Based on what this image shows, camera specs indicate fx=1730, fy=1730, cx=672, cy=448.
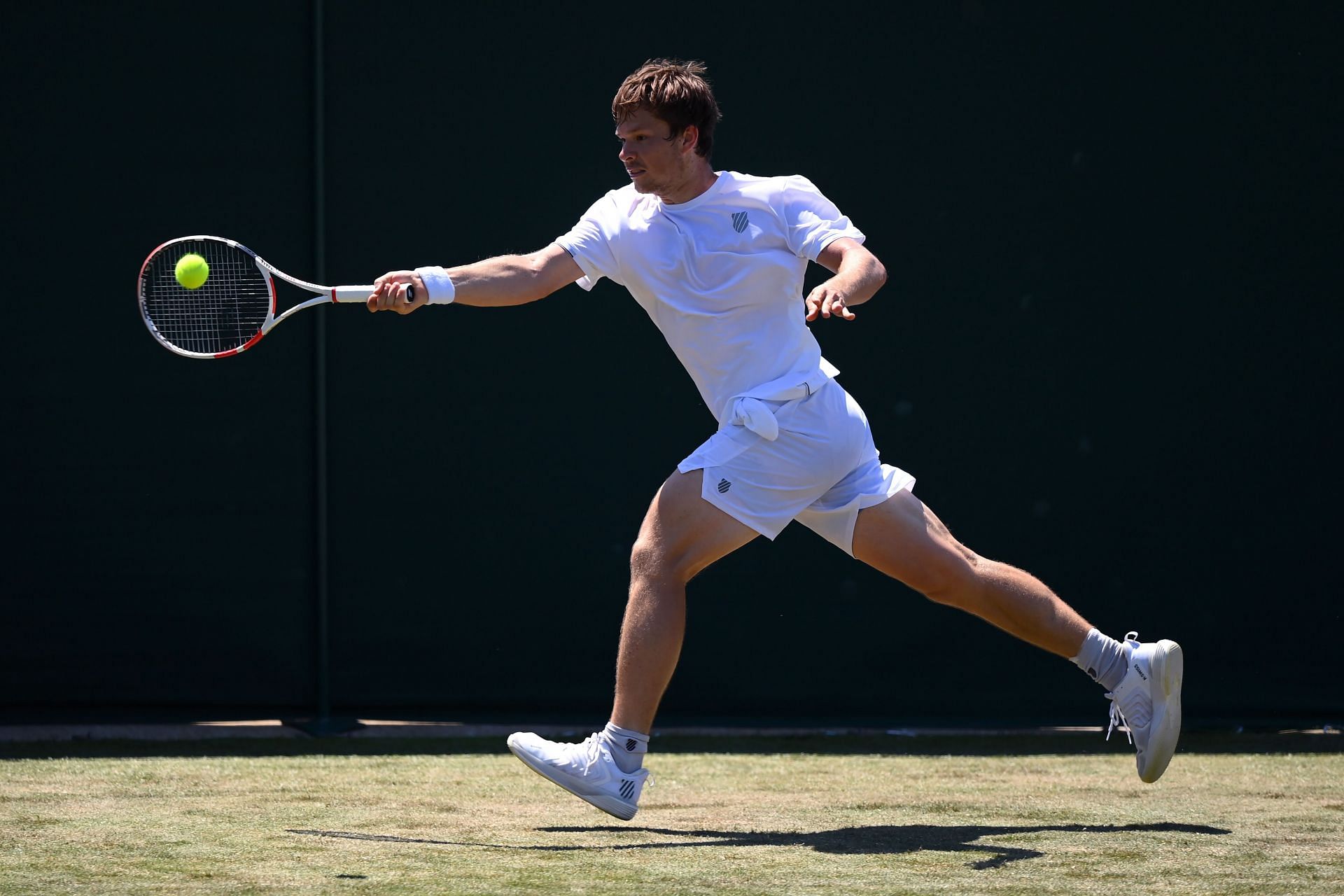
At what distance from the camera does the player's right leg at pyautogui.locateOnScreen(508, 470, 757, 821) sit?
3443 millimetres

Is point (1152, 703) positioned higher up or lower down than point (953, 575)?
lower down

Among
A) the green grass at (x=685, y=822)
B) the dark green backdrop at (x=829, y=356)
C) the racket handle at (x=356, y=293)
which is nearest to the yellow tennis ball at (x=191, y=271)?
the racket handle at (x=356, y=293)

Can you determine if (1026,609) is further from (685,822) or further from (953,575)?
(685,822)

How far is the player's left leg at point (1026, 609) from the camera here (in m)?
3.67

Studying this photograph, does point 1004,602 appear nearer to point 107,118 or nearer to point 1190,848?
point 1190,848

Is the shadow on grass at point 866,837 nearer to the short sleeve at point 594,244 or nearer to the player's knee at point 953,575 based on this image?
the player's knee at point 953,575

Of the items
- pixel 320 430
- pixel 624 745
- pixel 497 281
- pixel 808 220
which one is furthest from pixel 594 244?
pixel 320 430

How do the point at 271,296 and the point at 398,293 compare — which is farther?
the point at 271,296

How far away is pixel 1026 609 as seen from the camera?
12.1 ft

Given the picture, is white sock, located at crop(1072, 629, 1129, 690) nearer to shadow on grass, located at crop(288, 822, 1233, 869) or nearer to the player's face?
shadow on grass, located at crop(288, 822, 1233, 869)

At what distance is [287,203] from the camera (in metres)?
5.29

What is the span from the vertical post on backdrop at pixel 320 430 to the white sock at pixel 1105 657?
2.39m

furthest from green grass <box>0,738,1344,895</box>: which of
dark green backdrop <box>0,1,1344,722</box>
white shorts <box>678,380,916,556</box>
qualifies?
white shorts <box>678,380,916,556</box>

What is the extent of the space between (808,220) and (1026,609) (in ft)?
3.12
